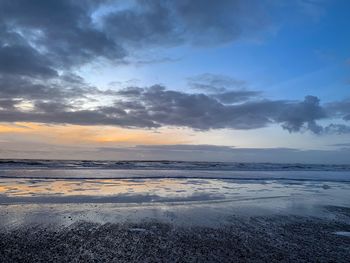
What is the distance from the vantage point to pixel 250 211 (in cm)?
1093

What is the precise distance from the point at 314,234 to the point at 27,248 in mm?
6884

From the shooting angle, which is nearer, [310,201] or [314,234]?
[314,234]

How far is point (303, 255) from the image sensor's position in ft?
20.0

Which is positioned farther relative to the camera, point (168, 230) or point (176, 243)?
point (168, 230)

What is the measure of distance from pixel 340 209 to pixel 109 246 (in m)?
9.93

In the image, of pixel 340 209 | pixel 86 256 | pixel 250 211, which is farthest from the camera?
pixel 340 209

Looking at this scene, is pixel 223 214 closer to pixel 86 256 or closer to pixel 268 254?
pixel 268 254

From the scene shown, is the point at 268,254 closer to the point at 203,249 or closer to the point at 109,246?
the point at 203,249

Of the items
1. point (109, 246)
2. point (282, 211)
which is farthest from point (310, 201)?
point (109, 246)

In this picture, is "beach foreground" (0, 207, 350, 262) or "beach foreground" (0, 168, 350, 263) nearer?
"beach foreground" (0, 207, 350, 262)

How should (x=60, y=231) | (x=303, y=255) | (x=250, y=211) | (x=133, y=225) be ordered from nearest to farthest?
(x=303, y=255)
(x=60, y=231)
(x=133, y=225)
(x=250, y=211)

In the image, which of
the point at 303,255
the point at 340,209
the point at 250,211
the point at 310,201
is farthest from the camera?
the point at 310,201

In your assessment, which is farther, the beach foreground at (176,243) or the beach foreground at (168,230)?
the beach foreground at (168,230)

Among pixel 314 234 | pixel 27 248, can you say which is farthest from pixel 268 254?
pixel 27 248
